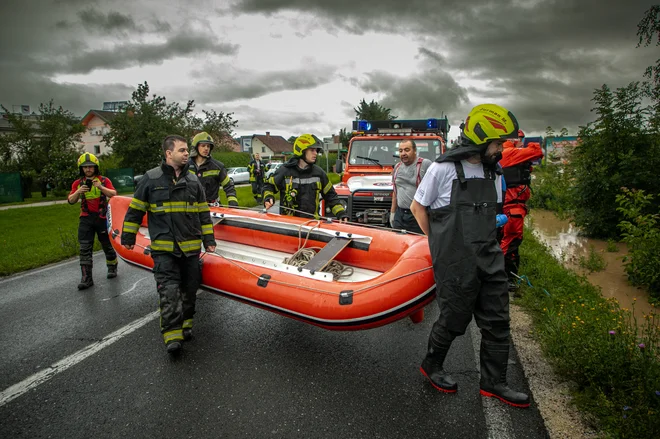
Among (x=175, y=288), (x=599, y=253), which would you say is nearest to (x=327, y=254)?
(x=175, y=288)

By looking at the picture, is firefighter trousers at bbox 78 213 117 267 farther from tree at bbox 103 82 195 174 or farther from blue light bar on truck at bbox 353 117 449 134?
tree at bbox 103 82 195 174

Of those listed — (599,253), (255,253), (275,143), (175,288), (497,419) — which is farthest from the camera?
(275,143)

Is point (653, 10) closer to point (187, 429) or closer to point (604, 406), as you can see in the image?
point (604, 406)

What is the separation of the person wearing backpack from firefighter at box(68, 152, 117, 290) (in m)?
3.71

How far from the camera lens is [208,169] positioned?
18.0 ft

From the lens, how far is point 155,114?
21.5m

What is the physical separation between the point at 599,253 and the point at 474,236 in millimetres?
5617

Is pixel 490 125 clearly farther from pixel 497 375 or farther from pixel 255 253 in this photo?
pixel 255 253

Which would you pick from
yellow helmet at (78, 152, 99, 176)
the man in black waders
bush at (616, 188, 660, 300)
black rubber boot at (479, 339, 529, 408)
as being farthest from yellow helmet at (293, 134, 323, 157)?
bush at (616, 188, 660, 300)

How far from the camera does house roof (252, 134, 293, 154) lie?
74062 mm

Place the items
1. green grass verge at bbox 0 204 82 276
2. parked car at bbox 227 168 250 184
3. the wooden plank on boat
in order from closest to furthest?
the wooden plank on boat
green grass verge at bbox 0 204 82 276
parked car at bbox 227 168 250 184

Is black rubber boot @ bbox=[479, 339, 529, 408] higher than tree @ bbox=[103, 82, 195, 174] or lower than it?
lower

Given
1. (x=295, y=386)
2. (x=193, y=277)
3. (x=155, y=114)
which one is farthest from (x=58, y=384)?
(x=155, y=114)

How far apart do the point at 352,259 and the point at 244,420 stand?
197 centimetres
